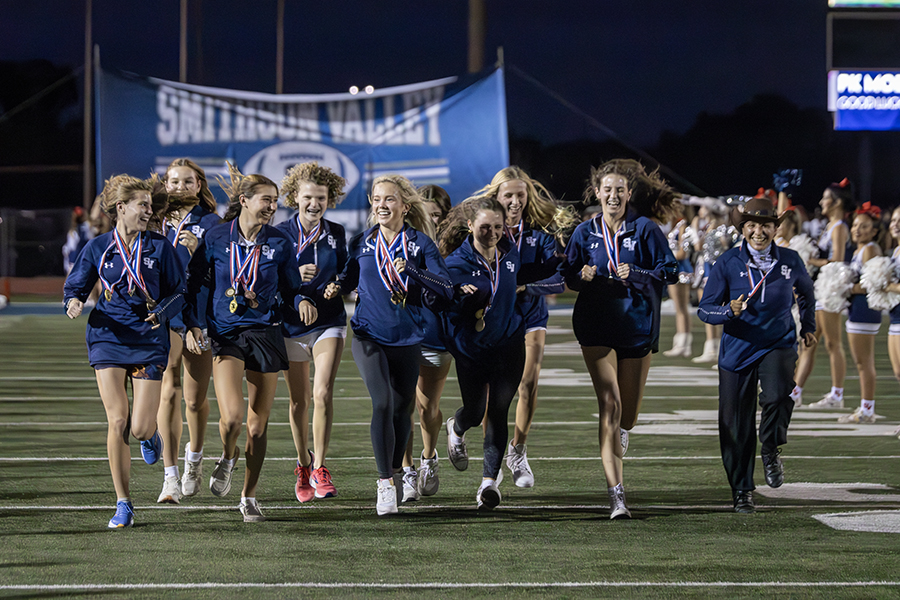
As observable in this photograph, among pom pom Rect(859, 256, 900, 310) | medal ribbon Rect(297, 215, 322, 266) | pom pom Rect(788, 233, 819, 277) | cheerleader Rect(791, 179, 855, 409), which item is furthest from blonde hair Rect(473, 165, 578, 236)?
pom pom Rect(788, 233, 819, 277)

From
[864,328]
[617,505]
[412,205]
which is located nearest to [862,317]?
[864,328]

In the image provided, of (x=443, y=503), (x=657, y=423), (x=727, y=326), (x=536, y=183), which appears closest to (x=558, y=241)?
(x=536, y=183)

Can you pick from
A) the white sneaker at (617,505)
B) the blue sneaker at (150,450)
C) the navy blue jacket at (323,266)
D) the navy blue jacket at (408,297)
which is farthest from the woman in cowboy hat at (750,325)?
the blue sneaker at (150,450)

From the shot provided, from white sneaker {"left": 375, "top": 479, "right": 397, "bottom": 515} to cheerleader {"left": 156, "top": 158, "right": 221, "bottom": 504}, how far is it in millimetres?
1328

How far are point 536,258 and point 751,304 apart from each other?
1322 mm

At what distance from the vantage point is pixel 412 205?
7328 millimetres

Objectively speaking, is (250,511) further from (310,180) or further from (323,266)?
(310,180)

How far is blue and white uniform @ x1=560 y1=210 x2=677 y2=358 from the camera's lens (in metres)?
7.23

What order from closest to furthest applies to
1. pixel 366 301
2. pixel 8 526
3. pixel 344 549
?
pixel 344 549, pixel 8 526, pixel 366 301

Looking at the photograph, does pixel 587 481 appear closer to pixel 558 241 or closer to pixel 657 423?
pixel 558 241

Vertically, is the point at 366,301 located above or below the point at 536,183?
below

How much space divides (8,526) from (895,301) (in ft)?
23.4

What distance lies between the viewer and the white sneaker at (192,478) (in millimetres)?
7695

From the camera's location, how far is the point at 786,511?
23.8 ft
